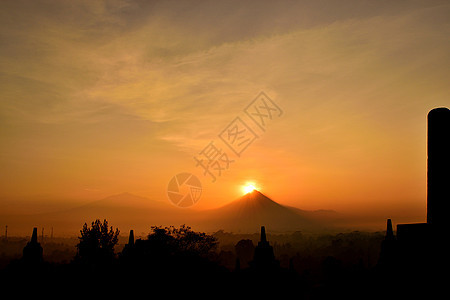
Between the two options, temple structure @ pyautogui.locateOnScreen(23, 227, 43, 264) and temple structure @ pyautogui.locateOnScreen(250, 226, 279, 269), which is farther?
temple structure @ pyautogui.locateOnScreen(250, 226, 279, 269)

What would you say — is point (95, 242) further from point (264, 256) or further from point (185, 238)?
point (264, 256)

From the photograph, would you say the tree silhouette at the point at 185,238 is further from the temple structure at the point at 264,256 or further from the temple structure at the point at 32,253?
the temple structure at the point at 264,256

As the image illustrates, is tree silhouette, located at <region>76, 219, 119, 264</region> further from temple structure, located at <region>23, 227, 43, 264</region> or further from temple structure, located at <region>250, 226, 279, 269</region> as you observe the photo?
temple structure, located at <region>250, 226, 279, 269</region>

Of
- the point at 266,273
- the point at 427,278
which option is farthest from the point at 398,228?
the point at 266,273

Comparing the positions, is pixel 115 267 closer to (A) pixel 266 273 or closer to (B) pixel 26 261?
(B) pixel 26 261

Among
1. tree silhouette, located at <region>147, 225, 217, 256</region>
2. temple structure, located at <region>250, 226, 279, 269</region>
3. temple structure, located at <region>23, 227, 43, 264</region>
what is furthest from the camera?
tree silhouette, located at <region>147, 225, 217, 256</region>

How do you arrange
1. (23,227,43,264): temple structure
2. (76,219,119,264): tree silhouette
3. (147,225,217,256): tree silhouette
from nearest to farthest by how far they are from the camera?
(23,227,43,264): temple structure → (76,219,119,264): tree silhouette → (147,225,217,256): tree silhouette

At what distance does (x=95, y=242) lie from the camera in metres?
43.4

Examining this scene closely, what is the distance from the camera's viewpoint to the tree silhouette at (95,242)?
135 ft

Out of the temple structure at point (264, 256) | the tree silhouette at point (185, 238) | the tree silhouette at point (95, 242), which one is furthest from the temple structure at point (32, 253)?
the tree silhouette at point (185, 238)

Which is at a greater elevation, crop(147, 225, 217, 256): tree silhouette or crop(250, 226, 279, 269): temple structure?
crop(250, 226, 279, 269): temple structure

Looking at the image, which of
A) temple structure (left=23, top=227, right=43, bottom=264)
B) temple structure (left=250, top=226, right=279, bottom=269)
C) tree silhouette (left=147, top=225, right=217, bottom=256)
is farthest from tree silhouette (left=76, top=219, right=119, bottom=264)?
temple structure (left=250, top=226, right=279, bottom=269)

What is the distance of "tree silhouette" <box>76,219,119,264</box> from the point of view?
4100cm

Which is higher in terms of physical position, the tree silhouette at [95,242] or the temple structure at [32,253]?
the temple structure at [32,253]
